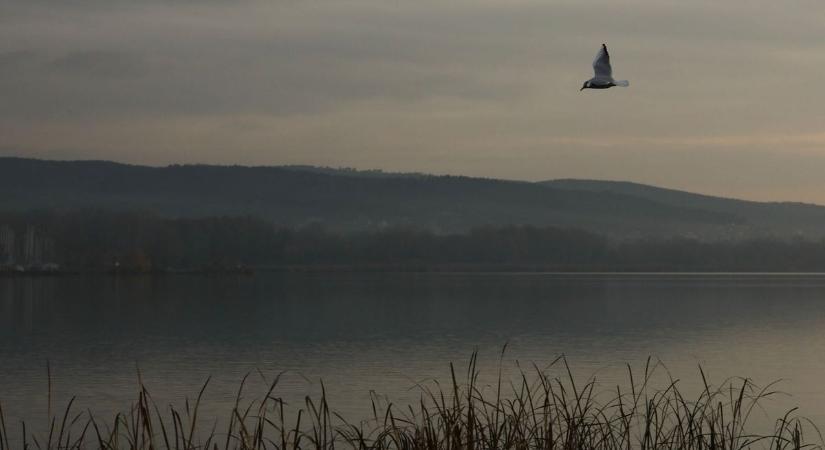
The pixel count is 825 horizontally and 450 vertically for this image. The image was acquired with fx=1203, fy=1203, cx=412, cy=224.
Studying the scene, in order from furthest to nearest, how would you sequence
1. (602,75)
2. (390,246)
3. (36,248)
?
(390,246) → (36,248) → (602,75)

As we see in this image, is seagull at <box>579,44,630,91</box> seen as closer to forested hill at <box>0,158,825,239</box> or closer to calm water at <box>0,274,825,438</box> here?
calm water at <box>0,274,825,438</box>

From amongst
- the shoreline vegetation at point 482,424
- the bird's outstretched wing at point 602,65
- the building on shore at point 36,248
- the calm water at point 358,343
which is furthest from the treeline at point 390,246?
the bird's outstretched wing at point 602,65

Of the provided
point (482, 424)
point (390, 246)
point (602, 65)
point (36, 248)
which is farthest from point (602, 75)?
point (390, 246)

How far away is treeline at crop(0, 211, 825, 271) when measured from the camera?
424ft

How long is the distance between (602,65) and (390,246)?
146m

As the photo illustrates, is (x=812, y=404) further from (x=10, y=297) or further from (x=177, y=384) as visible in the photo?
(x=10, y=297)

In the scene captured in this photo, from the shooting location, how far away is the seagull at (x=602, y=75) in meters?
6.60

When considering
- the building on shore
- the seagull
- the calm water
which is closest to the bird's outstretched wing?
the seagull

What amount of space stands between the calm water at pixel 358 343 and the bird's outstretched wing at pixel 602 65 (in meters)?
3.76

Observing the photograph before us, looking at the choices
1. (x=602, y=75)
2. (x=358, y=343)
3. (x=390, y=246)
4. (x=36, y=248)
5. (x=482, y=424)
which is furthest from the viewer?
(x=390, y=246)

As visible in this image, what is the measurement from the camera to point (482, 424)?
11844 mm

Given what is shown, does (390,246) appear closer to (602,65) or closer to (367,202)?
(367,202)

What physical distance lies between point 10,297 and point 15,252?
61497 millimetres

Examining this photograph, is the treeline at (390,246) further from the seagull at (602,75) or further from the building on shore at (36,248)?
the seagull at (602,75)
